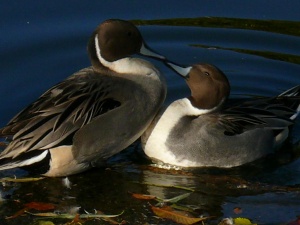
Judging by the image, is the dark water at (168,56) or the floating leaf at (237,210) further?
the dark water at (168,56)

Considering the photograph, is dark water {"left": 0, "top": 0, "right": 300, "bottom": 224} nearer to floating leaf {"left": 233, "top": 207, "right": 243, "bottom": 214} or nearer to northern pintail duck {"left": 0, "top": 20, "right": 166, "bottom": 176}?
floating leaf {"left": 233, "top": 207, "right": 243, "bottom": 214}

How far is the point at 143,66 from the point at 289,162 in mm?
1566

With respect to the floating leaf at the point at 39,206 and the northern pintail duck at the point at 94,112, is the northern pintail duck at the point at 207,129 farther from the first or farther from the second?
the floating leaf at the point at 39,206

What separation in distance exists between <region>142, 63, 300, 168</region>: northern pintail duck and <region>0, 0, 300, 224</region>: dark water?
156mm

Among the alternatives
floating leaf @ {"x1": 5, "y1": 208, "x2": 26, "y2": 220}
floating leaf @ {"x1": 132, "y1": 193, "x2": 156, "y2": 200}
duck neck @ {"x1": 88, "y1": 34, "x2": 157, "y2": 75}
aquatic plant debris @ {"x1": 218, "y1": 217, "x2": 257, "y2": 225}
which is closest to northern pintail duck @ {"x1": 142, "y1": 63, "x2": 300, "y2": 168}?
duck neck @ {"x1": 88, "y1": 34, "x2": 157, "y2": 75}

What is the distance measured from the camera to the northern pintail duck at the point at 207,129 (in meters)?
7.71

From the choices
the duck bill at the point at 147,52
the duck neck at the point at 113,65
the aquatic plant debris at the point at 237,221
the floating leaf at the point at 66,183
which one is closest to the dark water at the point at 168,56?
the floating leaf at the point at 66,183

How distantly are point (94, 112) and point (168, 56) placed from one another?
2203 mm

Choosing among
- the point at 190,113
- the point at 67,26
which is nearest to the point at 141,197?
the point at 190,113

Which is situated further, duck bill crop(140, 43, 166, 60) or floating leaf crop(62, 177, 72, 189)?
duck bill crop(140, 43, 166, 60)

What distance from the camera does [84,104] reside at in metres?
7.44

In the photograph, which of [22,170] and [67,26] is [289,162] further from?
[67,26]

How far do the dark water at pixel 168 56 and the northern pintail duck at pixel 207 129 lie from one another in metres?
0.16

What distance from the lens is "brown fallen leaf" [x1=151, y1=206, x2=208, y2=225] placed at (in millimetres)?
6590
